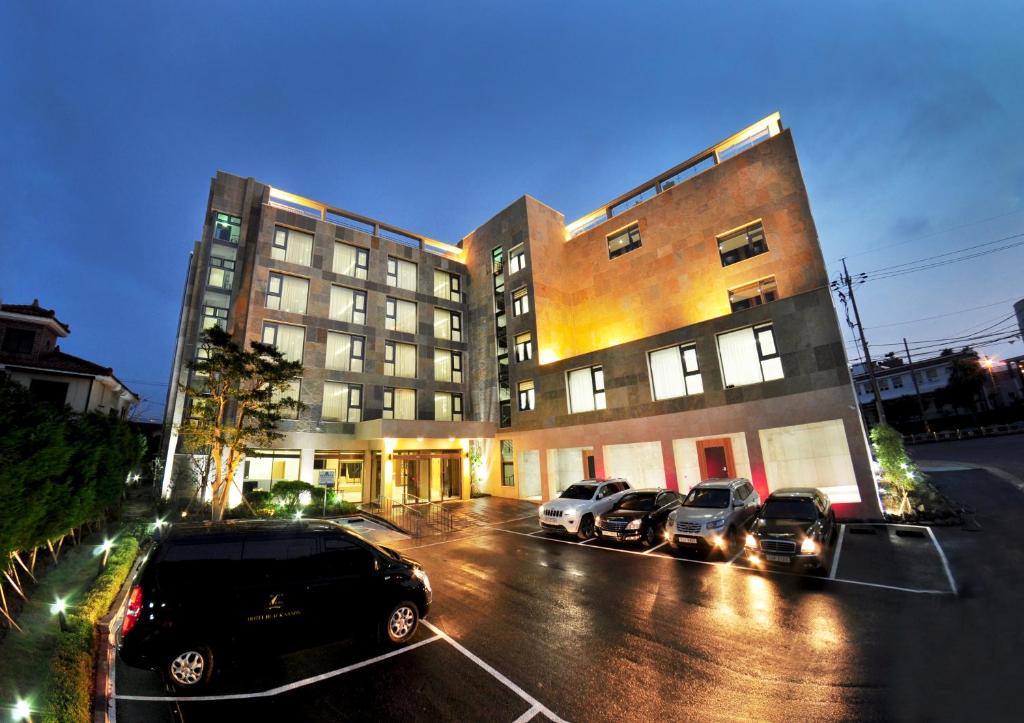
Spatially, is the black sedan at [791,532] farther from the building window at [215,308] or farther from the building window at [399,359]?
the building window at [215,308]

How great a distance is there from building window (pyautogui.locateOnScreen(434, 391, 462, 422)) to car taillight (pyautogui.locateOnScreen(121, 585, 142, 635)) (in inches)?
917

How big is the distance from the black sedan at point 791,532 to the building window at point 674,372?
26.7 feet

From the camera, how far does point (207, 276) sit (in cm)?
2683

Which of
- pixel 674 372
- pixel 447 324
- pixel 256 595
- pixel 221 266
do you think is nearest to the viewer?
pixel 256 595

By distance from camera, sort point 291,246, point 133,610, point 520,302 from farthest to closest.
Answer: point 520,302, point 291,246, point 133,610

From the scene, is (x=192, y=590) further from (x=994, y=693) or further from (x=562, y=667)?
(x=994, y=693)

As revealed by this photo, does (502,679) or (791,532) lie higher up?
(791,532)

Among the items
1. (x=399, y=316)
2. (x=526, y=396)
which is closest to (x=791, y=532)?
(x=526, y=396)

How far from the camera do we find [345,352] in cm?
2581

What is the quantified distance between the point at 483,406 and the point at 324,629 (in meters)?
23.2

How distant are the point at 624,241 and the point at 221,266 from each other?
26771mm

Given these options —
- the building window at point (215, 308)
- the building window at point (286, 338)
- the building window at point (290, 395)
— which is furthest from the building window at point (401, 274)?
the building window at point (215, 308)

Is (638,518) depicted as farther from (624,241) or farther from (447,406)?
(624,241)

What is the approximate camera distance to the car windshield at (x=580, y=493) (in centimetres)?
1595
